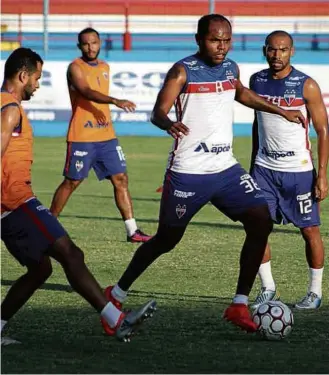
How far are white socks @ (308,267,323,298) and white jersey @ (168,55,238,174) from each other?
144 centimetres

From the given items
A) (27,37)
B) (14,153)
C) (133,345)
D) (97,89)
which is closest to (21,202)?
(14,153)

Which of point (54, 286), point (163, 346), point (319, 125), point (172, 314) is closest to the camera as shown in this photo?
point (163, 346)

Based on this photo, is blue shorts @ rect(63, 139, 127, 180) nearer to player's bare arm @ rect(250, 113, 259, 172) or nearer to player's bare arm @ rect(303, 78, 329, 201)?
player's bare arm @ rect(250, 113, 259, 172)

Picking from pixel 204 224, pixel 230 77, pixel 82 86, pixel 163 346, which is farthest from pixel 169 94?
pixel 204 224

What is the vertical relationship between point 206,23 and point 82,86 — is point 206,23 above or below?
above

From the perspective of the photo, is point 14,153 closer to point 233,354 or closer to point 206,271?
point 233,354

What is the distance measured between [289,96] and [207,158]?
1222mm

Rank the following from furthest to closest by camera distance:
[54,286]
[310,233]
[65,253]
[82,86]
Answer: [82,86] < [54,286] < [310,233] < [65,253]

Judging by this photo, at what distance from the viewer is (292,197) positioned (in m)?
9.80

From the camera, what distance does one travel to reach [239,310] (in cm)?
852

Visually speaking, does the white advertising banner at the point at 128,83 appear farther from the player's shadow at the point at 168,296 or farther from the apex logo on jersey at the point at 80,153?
the player's shadow at the point at 168,296

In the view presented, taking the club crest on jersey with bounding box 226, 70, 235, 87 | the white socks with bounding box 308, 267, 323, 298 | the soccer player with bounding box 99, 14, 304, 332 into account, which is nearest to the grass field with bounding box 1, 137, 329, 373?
the white socks with bounding box 308, 267, 323, 298

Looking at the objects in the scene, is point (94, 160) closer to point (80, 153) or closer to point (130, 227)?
point (80, 153)

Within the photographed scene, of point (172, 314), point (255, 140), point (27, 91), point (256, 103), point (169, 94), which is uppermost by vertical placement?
point (27, 91)
